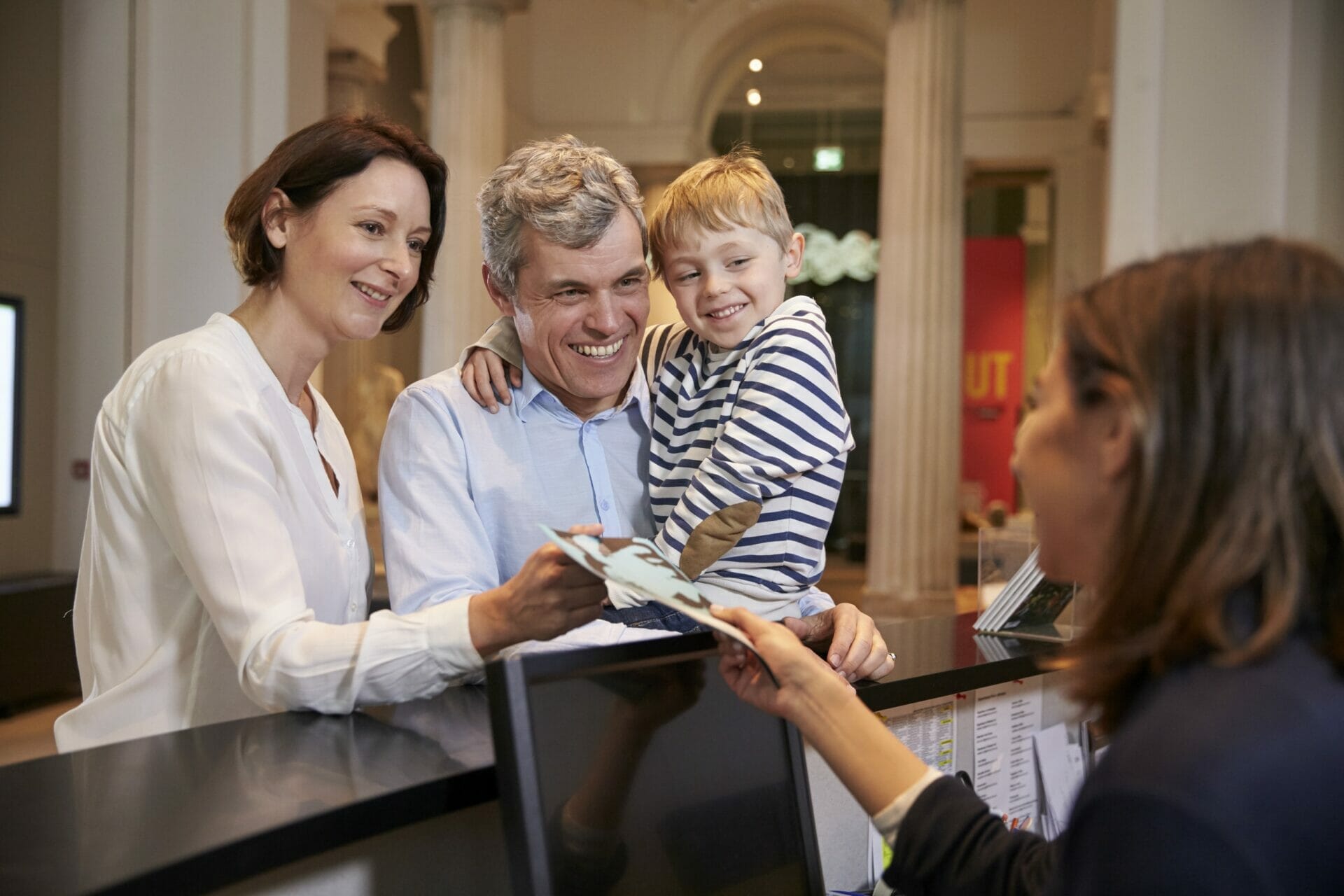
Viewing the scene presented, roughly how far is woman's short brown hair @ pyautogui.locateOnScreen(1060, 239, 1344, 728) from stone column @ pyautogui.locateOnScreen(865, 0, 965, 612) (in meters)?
7.88

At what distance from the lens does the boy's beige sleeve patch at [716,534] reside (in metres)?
1.88

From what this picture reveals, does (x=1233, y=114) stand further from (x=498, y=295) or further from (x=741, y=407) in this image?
(x=498, y=295)

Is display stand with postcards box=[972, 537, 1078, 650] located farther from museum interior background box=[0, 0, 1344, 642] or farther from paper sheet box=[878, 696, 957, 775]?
museum interior background box=[0, 0, 1344, 642]

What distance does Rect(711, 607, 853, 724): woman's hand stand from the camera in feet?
3.94

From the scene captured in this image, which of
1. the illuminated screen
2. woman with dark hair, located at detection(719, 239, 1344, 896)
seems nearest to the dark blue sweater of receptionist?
woman with dark hair, located at detection(719, 239, 1344, 896)

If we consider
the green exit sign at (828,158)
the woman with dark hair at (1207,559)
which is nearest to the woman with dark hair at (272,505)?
the woman with dark hair at (1207,559)

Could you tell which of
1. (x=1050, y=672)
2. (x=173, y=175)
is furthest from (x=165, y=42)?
(x=1050, y=672)

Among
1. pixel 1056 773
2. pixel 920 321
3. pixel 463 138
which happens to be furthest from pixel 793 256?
pixel 463 138

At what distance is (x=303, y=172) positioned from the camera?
184 cm

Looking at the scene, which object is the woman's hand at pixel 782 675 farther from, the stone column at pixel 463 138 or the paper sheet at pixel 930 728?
the stone column at pixel 463 138

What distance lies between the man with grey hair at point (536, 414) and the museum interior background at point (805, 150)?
2.95ft

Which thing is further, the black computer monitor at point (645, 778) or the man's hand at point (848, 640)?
the man's hand at point (848, 640)

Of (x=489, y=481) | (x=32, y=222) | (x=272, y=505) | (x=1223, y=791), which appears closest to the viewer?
(x=1223, y=791)

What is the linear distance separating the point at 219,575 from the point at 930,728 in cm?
118
